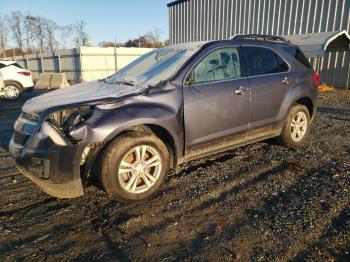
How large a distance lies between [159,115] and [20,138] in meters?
1.55

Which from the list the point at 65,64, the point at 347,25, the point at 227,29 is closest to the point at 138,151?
the point at 347,25

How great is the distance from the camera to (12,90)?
12742mm

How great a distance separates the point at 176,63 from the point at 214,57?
532 mm

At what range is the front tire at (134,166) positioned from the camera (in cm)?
312

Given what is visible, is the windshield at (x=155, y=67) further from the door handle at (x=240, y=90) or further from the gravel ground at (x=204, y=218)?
the gravel ground at (x=204, y=218)

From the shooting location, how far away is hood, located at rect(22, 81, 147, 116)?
3.13 m

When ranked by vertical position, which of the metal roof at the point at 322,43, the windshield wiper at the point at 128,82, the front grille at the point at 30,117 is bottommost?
the front grille at the point at 30,117

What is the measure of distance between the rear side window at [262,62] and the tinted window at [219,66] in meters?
0.23

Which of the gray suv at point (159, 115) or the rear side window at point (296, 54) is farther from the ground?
the rear side window at point (296, 54)

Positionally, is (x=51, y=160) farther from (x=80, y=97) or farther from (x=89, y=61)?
(x=89, y=61)

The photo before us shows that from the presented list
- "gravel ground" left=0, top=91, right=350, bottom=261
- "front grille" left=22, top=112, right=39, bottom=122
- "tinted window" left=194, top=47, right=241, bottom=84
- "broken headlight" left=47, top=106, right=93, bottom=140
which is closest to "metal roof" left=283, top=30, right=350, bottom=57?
"gravel ground" left=0, top=91, right=350, bottom=261

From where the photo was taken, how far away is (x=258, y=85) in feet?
14.1

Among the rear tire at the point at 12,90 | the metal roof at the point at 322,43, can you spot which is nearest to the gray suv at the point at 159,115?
the metal roof at the point at 322,43

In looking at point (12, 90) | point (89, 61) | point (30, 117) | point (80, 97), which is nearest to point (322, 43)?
point (80, 97)
